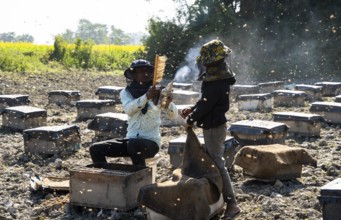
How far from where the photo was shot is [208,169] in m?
5.12

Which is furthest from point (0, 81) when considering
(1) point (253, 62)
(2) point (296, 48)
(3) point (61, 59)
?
(2) point (296, 48)

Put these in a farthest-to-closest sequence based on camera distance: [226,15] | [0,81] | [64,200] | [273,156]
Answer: [226,15] < [0,81] < [273,156] < [64,200]

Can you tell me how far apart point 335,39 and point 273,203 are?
66.4 feet

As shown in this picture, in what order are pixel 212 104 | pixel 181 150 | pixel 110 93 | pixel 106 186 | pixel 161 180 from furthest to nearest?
pixel 110 93 < pixel 181 150 < pixel 161 180 < pixel 106 186 < pixel 212 104

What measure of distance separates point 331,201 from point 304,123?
5.19m

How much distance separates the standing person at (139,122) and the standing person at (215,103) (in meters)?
0.70

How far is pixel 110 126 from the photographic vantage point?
979cm

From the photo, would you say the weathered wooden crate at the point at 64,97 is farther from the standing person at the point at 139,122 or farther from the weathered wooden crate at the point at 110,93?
the standing person at the point at 139,122

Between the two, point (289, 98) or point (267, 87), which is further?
point (267, 87)

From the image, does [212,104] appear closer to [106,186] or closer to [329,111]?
[106,186]

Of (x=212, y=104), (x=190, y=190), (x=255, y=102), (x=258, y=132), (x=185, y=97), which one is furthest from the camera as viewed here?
(x=255, y=102)

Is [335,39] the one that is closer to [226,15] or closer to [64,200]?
[226,15]

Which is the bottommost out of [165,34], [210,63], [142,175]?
[142,175]

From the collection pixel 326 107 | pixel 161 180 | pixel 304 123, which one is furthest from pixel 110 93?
pixel 161 180
